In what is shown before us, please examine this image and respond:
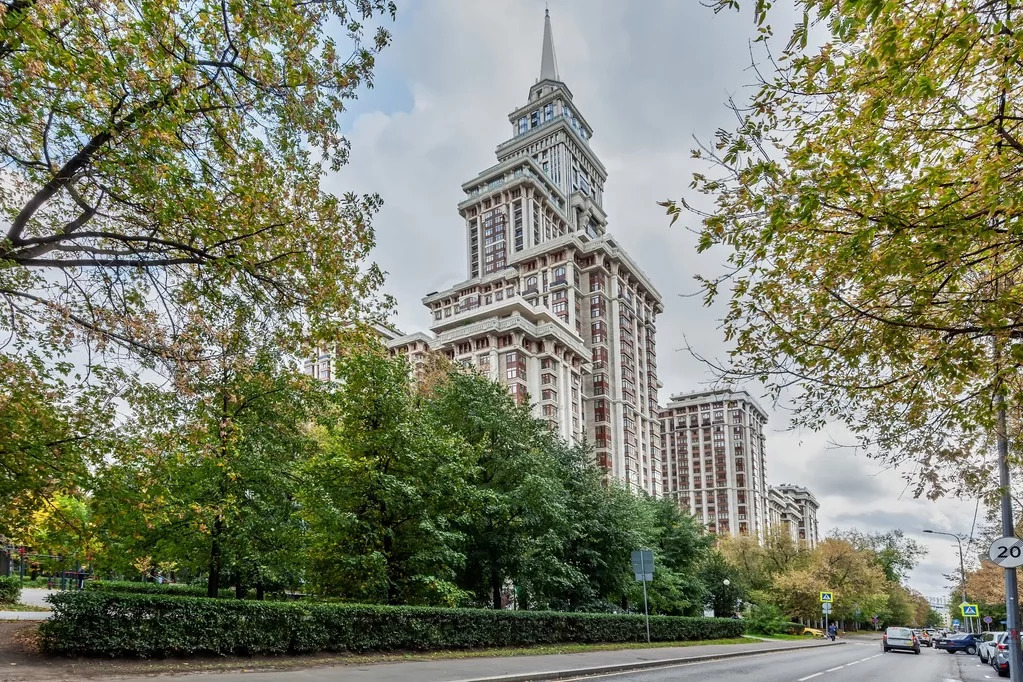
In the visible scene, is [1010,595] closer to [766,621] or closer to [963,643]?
[766,621]

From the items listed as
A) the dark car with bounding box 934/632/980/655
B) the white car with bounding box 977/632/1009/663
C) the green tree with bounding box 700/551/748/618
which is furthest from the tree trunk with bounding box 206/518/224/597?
the dark car with bounding box 934/632/980/655

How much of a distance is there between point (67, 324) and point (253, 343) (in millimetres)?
2654

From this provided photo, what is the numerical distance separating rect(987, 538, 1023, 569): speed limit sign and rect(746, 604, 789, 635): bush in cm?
3291

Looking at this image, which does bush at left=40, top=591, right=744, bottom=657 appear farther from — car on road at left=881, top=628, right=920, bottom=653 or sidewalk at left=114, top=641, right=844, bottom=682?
car on road at left=881, top=628, right=920, bottom=653

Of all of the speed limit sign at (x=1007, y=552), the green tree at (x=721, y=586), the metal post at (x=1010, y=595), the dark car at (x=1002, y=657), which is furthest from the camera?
the green tree at (x=721, y=586)

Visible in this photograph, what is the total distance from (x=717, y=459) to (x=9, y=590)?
499 feet

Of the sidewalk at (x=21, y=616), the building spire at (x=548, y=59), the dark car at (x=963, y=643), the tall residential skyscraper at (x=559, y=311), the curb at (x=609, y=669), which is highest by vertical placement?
the building spire at (x=548, y=59)

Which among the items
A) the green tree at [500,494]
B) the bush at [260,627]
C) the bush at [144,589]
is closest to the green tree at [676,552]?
the green tree at [500,494]

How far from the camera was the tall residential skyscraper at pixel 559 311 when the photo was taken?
9975cm

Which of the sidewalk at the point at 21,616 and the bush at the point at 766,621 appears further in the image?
the bush at the point at 766,621

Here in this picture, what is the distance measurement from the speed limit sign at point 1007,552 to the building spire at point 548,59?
162 m

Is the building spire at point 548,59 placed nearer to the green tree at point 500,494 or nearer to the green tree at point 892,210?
the green tree at point 500,494

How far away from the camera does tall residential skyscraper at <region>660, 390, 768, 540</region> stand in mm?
155500

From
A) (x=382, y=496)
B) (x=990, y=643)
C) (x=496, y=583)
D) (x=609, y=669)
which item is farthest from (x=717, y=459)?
(x=609, y=669)
